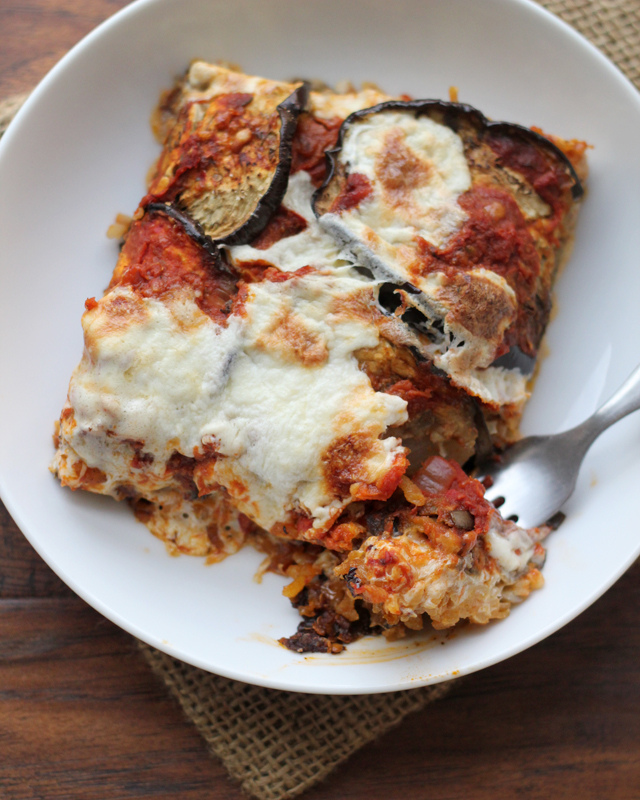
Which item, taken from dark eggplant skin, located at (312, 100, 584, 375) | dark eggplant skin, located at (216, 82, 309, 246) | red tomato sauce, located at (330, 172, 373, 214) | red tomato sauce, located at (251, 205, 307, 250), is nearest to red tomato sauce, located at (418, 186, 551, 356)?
dark eggplant skin, located at (312, 100, 584, 375)

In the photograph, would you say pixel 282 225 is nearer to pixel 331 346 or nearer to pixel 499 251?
pixel 331 346

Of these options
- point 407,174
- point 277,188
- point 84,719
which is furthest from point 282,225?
point 84,719

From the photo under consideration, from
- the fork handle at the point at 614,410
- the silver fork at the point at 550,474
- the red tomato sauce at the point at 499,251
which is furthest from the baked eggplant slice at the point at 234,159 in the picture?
the fork handle at the point at 614,410

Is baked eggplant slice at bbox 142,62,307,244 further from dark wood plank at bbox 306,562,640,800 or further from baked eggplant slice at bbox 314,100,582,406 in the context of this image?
dark wood plank at bbox 306,562,640,800

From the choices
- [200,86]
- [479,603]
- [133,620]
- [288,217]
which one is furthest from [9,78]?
[479,603]

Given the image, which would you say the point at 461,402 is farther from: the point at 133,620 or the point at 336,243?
the point at 133,620
